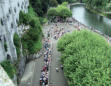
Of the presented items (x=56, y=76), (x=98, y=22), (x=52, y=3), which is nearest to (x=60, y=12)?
(x=52, y=3)

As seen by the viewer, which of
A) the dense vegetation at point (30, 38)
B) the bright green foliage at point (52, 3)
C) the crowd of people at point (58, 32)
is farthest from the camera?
the bright green foliage at point (52, 3)

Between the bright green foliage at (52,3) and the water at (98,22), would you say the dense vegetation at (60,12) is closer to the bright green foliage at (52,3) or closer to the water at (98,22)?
the water at (98,22)

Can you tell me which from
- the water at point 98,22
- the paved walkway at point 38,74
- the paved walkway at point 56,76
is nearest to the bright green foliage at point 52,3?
the water at point 98,22

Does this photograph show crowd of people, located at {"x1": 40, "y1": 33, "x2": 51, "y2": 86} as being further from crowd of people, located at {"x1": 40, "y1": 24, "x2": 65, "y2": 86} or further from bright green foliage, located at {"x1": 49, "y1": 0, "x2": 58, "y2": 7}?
bright green foliage, located at {"x1": 49, "y1": 0, "x2": 58, "y2": 7}

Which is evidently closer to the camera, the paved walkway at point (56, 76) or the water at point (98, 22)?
the paved walkway at point (56, 76)

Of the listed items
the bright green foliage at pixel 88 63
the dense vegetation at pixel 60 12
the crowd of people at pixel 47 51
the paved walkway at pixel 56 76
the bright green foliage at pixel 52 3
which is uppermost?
the bright green foliage at pixel 52 3

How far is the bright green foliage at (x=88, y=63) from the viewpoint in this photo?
18234 mm

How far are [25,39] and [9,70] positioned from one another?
1157 centimetres

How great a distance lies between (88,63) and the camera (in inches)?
791

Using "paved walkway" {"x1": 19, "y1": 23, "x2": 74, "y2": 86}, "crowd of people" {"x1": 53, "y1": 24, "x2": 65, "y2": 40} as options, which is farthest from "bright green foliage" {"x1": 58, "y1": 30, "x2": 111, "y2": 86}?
"crowd of people" {"x1": 53, "y1": 24, "x2": 65, "y2": 40}

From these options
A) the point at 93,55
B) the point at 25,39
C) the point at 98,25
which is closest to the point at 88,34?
the point at 93,55

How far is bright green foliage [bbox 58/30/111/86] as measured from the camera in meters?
18.2

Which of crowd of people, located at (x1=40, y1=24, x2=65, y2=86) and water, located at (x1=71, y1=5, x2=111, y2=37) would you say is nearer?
crowd of people, located at (x1=40, y1=24, x2=65, y2=86)

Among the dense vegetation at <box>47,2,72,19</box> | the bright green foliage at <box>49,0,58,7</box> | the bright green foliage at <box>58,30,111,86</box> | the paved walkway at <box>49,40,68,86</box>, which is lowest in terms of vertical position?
the paved walkway at <box>49,40,68,86</box>
